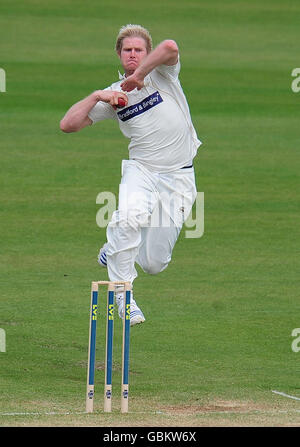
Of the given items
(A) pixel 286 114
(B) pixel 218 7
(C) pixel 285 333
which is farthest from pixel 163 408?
(B) pixel 218 7

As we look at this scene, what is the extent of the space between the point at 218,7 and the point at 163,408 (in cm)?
2691

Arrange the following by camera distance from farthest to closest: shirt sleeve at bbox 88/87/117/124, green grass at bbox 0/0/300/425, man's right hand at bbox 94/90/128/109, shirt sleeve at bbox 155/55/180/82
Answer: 1. green grass at bbox 0/0/300/425
2. shirt sleeve at bbox 88/87/117/124
3. shirt sleeve at bbox 155/55/180/82
4. man's right hand at bbox 94/90/128/109

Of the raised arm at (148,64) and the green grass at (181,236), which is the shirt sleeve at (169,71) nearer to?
the raised arm at (148,64)

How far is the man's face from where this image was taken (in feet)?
28.3

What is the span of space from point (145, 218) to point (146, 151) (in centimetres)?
58

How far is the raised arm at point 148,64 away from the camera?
326 inches

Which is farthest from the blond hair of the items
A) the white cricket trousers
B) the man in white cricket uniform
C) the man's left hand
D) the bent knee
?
the bent knee

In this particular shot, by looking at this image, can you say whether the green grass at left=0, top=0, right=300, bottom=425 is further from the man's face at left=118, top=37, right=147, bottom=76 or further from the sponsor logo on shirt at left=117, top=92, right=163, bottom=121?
the man's face at left=118, top=37, right=147, bottom=76

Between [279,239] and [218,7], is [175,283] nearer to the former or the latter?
[279,239]

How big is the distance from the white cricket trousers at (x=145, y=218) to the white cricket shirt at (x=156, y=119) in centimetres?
10

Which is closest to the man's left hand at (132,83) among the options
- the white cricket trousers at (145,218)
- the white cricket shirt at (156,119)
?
the white cricket shirt at (156,119)

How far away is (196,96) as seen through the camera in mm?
24406

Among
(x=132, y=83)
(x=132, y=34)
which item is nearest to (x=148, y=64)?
(x=132, y=83)

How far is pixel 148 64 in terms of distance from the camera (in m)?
8.29
